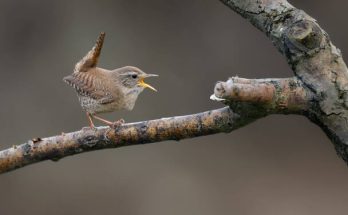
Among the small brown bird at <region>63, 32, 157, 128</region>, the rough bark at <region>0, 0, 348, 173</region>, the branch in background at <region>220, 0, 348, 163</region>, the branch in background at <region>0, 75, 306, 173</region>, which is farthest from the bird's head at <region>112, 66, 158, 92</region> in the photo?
the branch in background at <region>220, 0, 348, 163</region>

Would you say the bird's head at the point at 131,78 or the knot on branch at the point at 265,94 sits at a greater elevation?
the bird's head at the point at 131,78

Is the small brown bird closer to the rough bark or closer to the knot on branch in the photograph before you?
the rough bark

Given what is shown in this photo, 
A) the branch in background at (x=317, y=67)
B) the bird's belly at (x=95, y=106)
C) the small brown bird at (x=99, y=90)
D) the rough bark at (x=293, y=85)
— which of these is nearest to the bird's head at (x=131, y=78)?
the small brown bird at (x=99, y=90)

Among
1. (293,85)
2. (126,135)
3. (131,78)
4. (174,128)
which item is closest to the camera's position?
(293,85)

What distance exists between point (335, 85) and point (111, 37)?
517 centimetres

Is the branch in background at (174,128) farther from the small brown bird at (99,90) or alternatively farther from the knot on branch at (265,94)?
the small brown bird at (99,90)

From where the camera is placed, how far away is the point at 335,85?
1822mm

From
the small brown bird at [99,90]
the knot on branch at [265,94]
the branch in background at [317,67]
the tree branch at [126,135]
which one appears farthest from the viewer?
the small brown bird at [99,90]

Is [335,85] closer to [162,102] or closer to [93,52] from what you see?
[93,52]

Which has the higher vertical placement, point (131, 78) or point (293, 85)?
point (131, 78)

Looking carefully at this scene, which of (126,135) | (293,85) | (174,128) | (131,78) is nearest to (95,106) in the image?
(131,78)

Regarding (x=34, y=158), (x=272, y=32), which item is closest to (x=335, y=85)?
(x=272, y=32)

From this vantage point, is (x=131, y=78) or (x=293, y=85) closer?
(x=293, y=85)

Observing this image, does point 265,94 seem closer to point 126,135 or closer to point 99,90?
point 126,135
